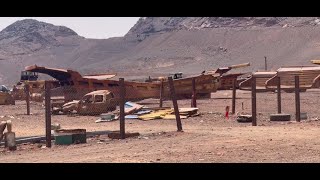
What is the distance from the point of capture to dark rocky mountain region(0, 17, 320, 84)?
128250mm

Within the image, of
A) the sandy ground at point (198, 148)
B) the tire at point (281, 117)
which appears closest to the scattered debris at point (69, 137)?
the sandy ground at point (198, 148)

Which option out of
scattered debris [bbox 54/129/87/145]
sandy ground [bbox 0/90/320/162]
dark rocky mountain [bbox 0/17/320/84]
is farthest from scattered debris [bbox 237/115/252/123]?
dark rocky mountain [bbox 0/17/320/84]

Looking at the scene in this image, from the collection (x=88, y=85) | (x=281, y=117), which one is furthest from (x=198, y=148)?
(x=88, y=85)

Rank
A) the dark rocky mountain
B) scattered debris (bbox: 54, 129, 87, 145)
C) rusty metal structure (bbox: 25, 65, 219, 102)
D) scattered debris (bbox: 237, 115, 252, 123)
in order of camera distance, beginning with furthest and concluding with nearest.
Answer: the dark rocky mountain → rusty metal structure (bbox: 25, 65, 219, 102) → scattered debris (bbox: 237, 115, 252, 123) → scattered debris (bbox: 54, 129, 87, 145)

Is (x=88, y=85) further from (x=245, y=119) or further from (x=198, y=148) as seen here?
(x=198, y=148)

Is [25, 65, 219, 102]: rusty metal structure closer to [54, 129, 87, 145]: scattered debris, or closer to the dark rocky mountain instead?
[54, 129, 87, 145]: scattered debris

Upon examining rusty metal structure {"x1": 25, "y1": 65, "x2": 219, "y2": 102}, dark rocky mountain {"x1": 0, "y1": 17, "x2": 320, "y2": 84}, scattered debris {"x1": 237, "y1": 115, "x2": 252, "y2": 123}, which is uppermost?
dark rocky mountain {"x1": 0, "y1": 17, "x2": 320, "y2": 84}

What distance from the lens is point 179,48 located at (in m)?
151

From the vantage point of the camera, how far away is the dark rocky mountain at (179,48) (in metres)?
128

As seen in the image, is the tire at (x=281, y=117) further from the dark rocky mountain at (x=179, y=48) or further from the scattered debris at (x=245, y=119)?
the dark rocky mountain at (x=179, y=48)

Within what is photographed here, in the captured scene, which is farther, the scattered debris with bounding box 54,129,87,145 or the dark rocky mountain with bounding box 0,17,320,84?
the dark rocky mountain with bounding box 0,17,320,84

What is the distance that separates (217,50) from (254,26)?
22.0 m
